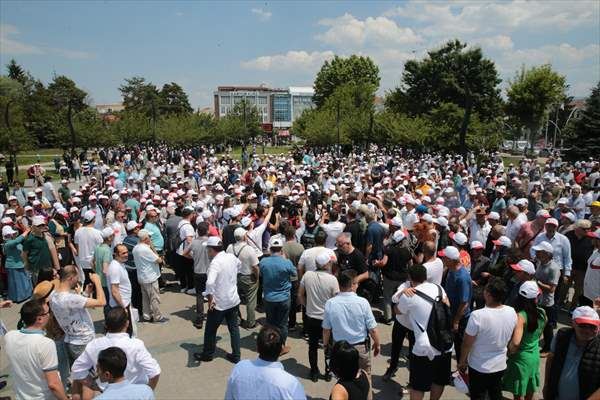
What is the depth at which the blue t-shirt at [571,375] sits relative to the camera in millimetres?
3395

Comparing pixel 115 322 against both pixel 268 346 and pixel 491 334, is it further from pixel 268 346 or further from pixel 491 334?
pixel 491 334

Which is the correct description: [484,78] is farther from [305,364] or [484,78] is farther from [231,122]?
[305,364]

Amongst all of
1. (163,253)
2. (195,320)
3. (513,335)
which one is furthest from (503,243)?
(163,253)

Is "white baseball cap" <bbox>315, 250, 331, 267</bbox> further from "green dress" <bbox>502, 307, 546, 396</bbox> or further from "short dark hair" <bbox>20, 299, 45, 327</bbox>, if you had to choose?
"short dark hair" <bbox>20, 299, 45, 327</bbox>

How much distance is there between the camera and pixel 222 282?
5641 mm

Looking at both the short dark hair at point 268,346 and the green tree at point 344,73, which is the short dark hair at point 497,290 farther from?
the green tree at point 344,73

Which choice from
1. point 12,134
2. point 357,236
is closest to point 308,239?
point 357,236

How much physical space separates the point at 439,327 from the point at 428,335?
137 mm

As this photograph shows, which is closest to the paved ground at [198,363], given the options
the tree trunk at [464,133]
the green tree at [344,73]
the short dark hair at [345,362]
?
the short dark hair at [345,362]

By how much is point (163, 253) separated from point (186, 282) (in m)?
0.84

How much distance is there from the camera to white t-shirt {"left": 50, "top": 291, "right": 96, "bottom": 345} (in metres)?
4.45

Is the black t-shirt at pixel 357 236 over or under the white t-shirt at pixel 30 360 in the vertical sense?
over

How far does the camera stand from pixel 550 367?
3561 millimetres

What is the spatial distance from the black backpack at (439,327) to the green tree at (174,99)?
91055 mm
